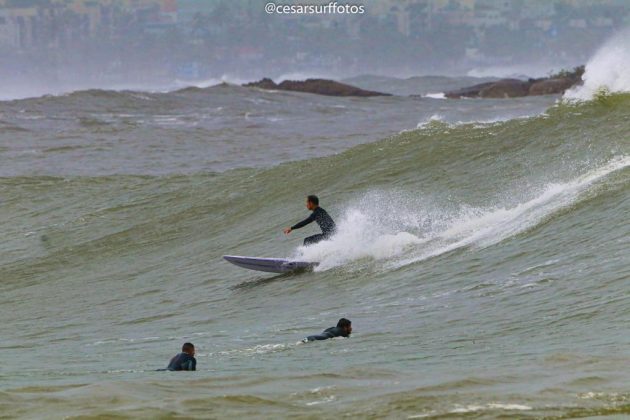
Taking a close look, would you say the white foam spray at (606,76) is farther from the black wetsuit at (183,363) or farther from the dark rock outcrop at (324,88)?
the dark rock outcrop at (324,88)

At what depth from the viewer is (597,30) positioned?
151750 millimetres

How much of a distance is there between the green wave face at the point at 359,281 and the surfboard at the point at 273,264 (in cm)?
23

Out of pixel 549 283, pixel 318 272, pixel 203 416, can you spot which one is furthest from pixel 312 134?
pixel 203 416

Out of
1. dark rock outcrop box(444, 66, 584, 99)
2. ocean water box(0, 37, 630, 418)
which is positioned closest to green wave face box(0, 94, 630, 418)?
ocean water box(0, 37, 630, 418)

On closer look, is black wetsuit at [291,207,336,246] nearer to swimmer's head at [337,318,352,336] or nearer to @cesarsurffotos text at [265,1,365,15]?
swimmer's head at [337,318,352,336]

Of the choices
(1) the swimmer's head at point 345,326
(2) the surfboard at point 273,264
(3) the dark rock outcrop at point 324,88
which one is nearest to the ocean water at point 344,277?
(2) the surfboard at point 273,264

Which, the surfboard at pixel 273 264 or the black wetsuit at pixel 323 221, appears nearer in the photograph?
the black wetsuit at pixel 323 221

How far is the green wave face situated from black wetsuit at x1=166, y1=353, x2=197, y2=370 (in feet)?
0.56

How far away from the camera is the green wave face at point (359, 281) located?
35.5ft

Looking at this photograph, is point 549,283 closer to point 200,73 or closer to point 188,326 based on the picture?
point 188,326

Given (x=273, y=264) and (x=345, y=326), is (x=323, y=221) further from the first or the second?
(x=345, y=326)

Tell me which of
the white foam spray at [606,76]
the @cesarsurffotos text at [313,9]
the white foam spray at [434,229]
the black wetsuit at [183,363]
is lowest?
the black wetsuit at [183,363]

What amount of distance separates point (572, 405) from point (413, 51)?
459 feet

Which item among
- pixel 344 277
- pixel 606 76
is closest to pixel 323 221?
pixel 344 277
